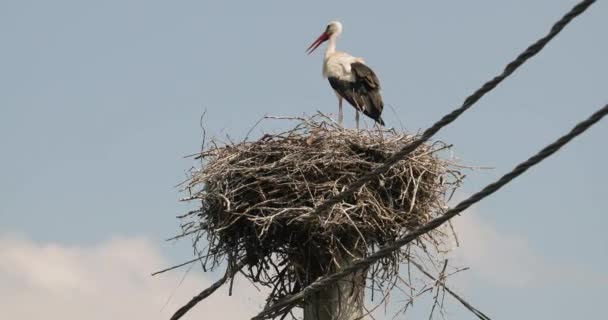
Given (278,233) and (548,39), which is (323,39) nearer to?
(278,233)

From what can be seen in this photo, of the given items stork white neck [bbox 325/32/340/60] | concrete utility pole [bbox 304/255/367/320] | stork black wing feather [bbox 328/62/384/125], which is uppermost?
stork white neck [bbox 325/32/340/60]

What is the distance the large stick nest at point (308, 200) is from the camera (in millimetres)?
6684

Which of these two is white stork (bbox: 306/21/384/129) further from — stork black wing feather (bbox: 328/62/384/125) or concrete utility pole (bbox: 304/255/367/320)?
concrete utility pole (bbox: 304/255/367/320)

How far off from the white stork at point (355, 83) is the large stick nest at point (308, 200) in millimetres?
2607

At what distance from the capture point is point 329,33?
38.1 feet

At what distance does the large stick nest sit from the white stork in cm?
261

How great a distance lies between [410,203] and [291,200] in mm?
708

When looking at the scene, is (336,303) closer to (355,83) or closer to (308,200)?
(308,200)

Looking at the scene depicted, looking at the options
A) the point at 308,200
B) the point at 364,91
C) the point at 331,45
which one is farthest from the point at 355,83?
the point at 308,200

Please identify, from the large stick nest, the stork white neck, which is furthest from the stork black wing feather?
the large stick nest

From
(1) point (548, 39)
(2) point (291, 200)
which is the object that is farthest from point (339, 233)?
(1) point (548, 39)

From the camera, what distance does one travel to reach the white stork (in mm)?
10172

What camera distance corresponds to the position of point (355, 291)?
6.36m

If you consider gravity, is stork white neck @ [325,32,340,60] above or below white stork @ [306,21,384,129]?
above
